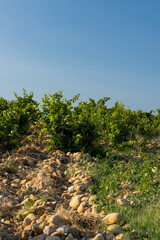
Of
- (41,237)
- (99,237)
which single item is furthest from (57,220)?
(99,237)

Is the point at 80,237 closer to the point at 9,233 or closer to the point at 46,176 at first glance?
the point at 9,233

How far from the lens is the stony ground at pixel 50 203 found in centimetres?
360

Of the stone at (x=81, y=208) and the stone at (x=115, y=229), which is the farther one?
the stone at (x=81, y=208)

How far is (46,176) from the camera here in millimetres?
5832

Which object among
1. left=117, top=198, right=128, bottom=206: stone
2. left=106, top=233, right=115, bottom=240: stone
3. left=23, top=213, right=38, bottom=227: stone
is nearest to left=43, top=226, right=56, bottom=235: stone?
left=23, top=213, right=38, bottom=227: stone

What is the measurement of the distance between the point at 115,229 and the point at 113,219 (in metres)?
0.19

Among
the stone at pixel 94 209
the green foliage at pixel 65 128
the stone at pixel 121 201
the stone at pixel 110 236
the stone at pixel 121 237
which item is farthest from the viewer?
the green foliage at pixel 65 128

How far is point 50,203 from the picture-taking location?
4555 mm

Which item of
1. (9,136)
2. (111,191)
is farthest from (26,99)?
(111,191)

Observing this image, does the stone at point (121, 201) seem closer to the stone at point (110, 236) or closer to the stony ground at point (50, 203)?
the stony ground at point (50, 203)

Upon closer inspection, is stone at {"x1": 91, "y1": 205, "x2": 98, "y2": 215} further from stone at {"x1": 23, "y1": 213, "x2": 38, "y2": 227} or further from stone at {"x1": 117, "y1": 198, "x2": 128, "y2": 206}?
stone at {"x1": 23, "y1": 213, "x2": 38, "y2": 227}

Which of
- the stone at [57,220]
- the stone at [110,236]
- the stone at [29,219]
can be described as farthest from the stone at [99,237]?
the stone at [29,219]

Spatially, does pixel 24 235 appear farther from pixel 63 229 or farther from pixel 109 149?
pixel 109 149

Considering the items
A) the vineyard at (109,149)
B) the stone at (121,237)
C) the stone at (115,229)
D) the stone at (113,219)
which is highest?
the vineyard at (109,149)
